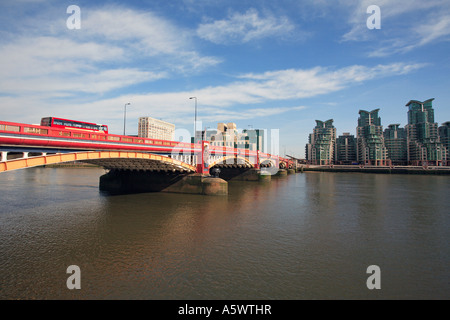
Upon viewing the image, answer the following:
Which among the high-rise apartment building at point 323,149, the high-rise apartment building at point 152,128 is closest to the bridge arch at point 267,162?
the high-rise apartment building at point 323,149

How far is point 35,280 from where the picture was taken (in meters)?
9.33

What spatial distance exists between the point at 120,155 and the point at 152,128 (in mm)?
137202

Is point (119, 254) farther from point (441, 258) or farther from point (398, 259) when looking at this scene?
point (441, 258)

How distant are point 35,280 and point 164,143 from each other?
20217mm

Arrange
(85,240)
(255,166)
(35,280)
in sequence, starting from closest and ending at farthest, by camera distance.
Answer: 1. (35,280)
2. (85,240)
3. (255,166)

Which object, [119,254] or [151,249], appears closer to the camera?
[119,254]

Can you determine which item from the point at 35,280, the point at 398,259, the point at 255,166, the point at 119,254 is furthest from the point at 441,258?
the point at 255,166

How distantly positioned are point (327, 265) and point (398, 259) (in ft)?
12.1

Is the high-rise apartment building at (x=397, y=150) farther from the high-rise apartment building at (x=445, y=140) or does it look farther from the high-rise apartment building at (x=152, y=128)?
the high-rise apartment building at (x=152, y=128)

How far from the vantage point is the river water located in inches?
351

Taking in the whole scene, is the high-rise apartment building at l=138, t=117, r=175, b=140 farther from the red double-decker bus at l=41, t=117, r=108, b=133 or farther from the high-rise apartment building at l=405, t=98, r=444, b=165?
the high-rise apartment building at l=405, t=98, r=444, b=165

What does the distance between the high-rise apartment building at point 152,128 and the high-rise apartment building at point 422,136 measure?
139067 millimetres
